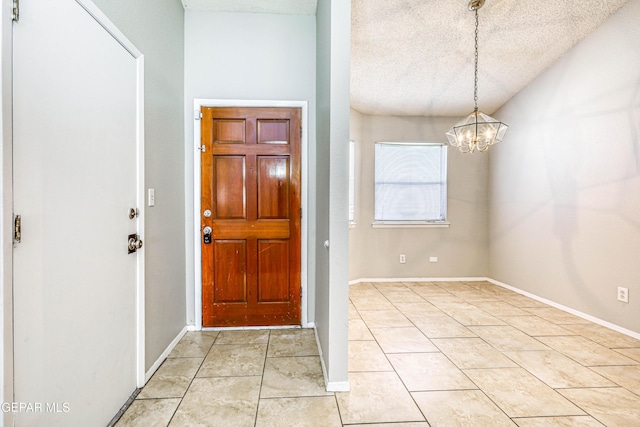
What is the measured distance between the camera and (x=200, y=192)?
9.31ft

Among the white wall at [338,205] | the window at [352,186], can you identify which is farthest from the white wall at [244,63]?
the window at [352,186]

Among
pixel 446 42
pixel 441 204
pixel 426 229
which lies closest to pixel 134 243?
pixel 446 42

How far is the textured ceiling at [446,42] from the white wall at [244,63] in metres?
0.11

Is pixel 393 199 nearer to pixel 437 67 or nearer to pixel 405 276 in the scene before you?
pixel 405 276

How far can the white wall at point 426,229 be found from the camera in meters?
4.62

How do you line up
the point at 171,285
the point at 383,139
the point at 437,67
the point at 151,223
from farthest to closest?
the point at 383,139 → the point at 437,67 → the point at 171,285 → the point at 151,223

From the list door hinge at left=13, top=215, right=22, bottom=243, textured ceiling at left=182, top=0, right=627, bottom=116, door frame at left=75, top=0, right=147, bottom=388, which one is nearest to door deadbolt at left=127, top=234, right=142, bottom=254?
door frame at left=75, top=0, right=147, bottom=388

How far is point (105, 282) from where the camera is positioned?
1.60 metres

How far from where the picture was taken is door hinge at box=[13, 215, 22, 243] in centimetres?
108

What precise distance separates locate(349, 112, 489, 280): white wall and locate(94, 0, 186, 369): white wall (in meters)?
2.59

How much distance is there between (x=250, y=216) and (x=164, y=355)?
127 cm

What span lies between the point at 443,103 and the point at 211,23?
3.08 meters

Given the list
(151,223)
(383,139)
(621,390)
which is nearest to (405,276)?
(383,139)

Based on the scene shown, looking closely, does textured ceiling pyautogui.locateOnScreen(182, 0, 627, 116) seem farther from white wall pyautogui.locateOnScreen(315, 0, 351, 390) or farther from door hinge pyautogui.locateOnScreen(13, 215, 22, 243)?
door hinge pyautogui.locateOnScreen(13, 215, 22, 243)
